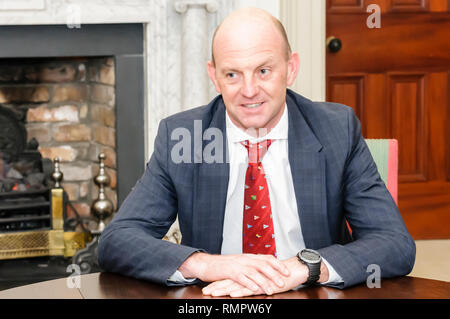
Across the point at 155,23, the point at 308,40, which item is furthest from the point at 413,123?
the point at 155,23

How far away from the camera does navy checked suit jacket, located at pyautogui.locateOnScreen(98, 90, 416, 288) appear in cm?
162

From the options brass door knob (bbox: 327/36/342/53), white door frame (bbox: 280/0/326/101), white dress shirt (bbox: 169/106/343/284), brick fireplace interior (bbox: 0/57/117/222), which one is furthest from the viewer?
brass door knob (bbox: 327/36/342/53)

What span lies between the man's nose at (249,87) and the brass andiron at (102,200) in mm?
1712

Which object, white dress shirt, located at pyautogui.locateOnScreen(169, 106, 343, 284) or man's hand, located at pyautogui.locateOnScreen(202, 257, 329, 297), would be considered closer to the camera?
man's hand, located at pyautogui.locateOnScreen(202, 257, 329, 297)

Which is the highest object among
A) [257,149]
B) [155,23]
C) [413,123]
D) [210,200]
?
[155,23]

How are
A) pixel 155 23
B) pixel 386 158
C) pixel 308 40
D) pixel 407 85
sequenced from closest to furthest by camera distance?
pixel 386 158 < pixel 155 23 < pixel 308 40 < pixel 407 85

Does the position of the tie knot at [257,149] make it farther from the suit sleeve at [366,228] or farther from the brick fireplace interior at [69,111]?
the brick fireplace interior at [69,111]

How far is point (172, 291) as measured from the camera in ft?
4.25

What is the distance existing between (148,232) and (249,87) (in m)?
0.42

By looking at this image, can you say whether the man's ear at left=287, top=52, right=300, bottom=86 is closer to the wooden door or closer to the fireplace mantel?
the fireplace mantel

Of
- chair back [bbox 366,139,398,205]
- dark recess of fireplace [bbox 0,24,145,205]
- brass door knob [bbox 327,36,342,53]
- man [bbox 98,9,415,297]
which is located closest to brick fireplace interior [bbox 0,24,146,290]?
dark recess of fireplace [bbox 0,24,145,205]

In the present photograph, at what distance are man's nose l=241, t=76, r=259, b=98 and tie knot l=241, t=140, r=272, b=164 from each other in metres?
0.17

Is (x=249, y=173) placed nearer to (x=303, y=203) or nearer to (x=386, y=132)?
(x=303, y=203)

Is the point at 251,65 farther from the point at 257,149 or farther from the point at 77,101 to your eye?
the point at 77,101
